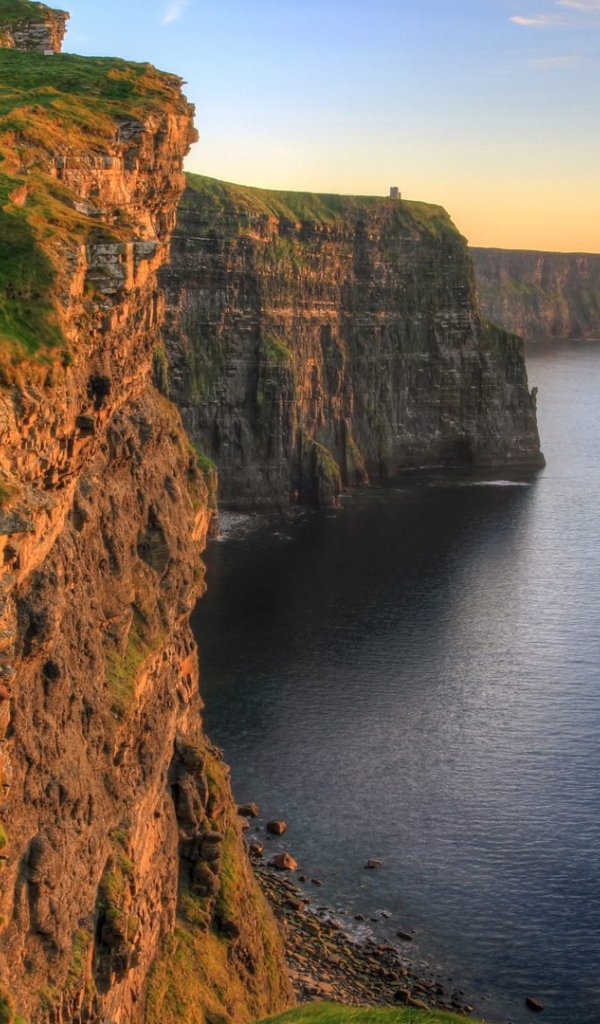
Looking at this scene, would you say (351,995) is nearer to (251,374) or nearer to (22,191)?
(22,191)

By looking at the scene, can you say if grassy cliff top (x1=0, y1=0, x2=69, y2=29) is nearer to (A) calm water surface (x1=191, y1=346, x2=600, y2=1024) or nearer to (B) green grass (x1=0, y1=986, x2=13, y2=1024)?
(A) calm water surface (x1=191, y1=346, x2=600, y2=1024)

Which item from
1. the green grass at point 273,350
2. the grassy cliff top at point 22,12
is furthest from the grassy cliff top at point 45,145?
the green grass at point 273,350

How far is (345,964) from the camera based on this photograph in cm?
5659

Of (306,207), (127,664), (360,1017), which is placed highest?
(306,207)

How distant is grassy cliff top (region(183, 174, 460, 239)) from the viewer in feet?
505

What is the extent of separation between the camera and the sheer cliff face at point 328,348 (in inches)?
6083

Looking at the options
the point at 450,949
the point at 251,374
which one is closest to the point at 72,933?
the point at 450,949

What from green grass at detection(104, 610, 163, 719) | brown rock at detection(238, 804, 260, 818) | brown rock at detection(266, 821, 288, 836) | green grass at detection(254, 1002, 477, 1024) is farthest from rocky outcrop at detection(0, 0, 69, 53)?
green grass at detection(254, 1002, 477, 1024)

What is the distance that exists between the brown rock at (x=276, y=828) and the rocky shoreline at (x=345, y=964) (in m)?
5.68

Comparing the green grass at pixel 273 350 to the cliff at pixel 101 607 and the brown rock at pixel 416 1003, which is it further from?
the brown rock at pixel 416 1003

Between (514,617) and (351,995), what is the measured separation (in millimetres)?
59813

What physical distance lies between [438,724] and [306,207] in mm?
108411

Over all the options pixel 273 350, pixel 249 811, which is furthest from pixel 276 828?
pixel 273 350

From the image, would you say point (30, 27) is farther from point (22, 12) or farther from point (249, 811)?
point (249, 811)
